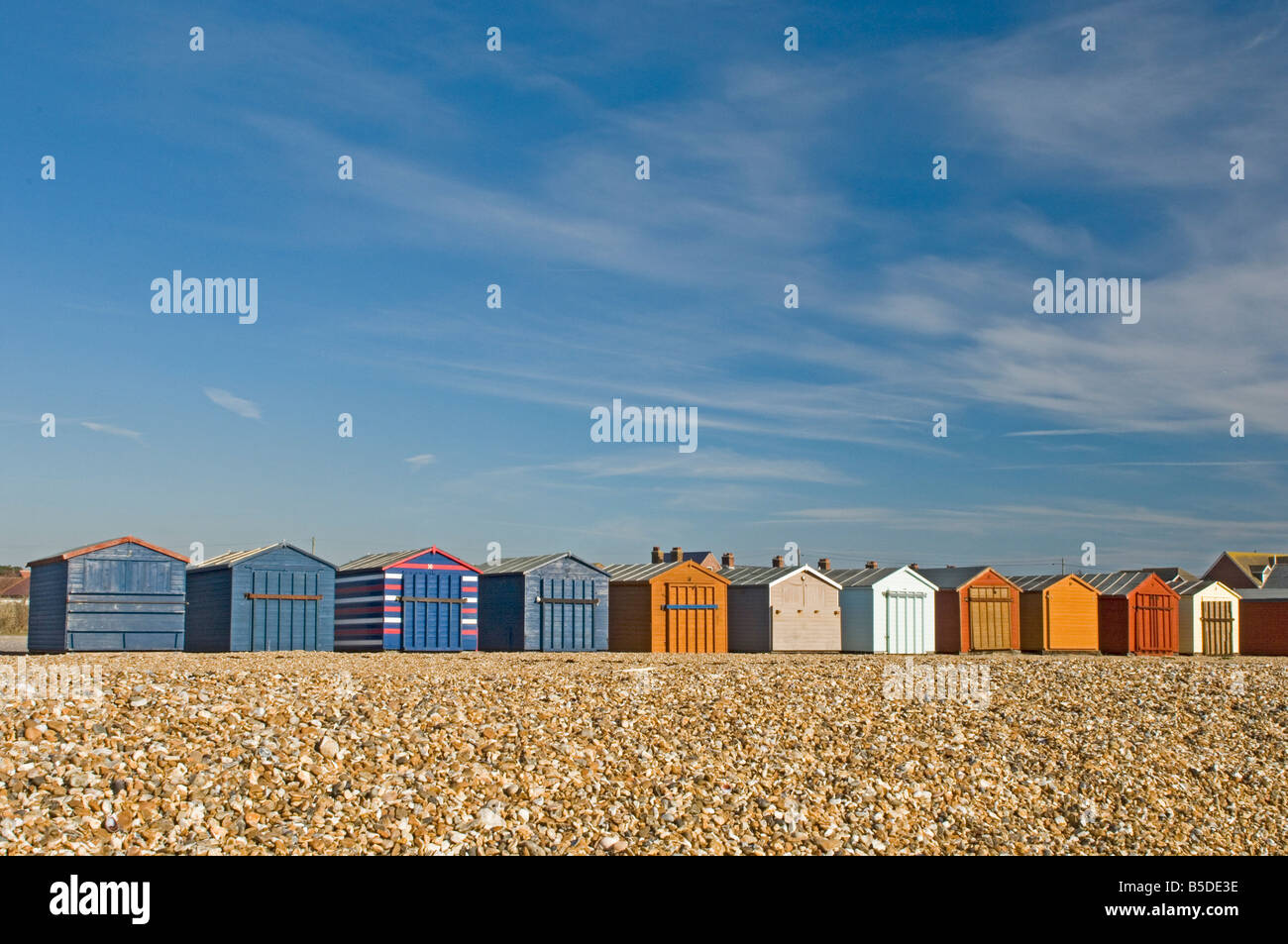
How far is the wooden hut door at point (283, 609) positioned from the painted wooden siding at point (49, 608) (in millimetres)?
4669

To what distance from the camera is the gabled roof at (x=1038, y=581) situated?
155ft

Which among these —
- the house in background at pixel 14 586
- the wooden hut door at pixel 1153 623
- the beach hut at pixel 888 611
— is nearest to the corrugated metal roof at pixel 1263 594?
the wooden hut door at pixel 1153 623

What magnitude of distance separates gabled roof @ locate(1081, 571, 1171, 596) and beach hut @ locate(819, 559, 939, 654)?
8.77 metres

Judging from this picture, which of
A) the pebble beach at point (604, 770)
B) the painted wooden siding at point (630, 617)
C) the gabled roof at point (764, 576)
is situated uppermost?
the gabled roof at point (764, 576)

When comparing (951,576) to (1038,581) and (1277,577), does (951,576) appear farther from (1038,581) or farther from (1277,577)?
(1277,577)

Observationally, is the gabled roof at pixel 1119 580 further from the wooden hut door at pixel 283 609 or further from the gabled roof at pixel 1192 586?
the wooden hut door at pixel 283 609

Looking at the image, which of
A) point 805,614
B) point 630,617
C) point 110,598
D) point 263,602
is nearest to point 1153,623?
point 805,614

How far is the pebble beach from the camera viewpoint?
11.6m

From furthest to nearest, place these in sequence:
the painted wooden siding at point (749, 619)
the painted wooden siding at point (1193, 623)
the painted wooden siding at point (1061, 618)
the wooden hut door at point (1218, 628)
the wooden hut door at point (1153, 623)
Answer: the wooden hut door at point (1218, 628)
the painted wooden siding at point (1193, 623)
the wooden hut door at point (1153, 623)
the painted wooden siding at point (1061, 618)
the painted wooden siding at point (749, 619)

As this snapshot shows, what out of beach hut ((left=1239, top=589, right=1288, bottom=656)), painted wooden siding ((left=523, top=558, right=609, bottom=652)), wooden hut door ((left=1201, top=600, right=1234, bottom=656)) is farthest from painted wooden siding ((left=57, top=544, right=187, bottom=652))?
beach hut ((left=1239, top=589, right=1288, bottom=656))

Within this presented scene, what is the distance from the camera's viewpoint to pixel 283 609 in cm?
3281

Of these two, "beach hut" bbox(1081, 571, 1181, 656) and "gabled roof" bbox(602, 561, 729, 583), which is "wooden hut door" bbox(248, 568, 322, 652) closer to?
"gabled roof" bbox(602, 561, 729, 583)
